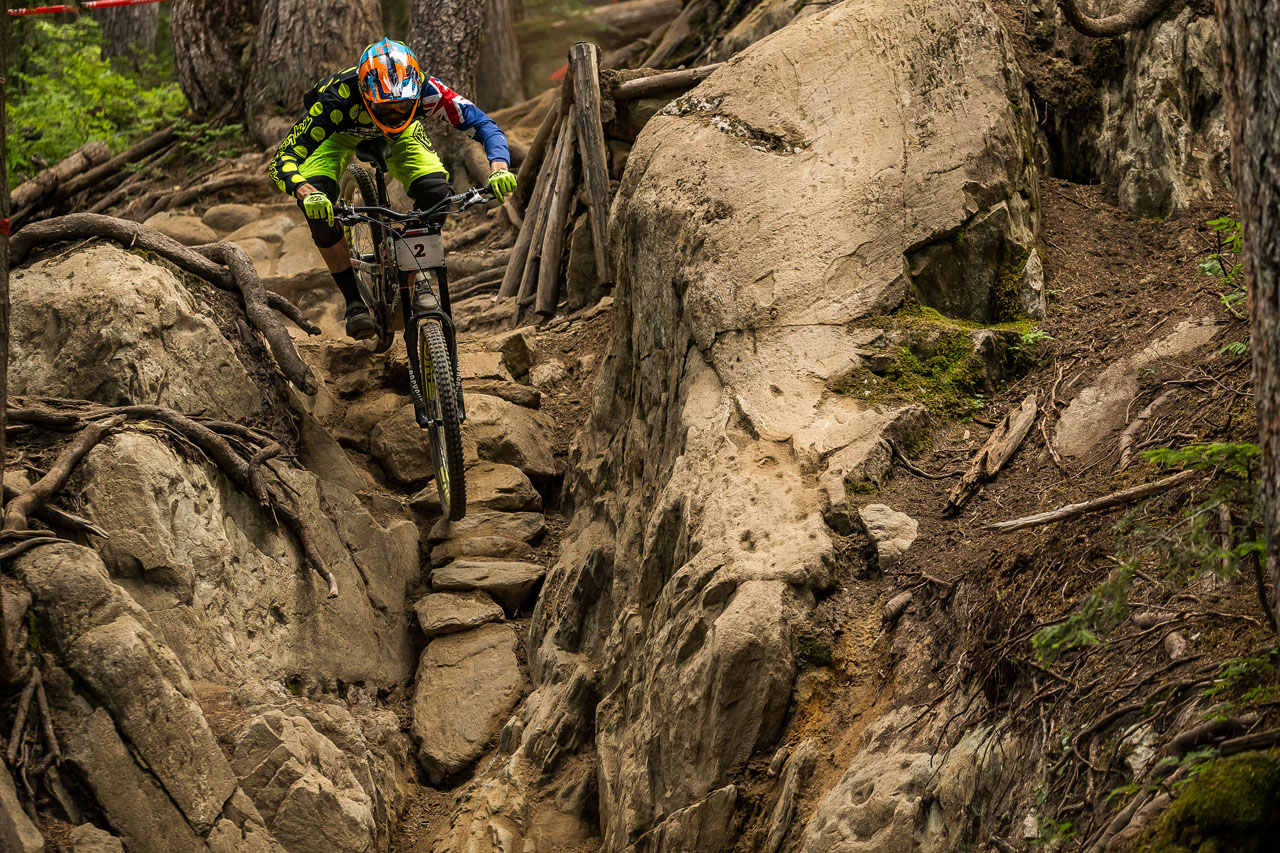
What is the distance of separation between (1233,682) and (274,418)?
18.2 feet

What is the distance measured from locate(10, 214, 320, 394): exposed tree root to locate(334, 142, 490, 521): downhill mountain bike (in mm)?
591

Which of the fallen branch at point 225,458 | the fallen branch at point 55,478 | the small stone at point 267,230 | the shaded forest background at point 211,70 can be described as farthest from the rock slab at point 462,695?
the shaded forest background at point 211,70

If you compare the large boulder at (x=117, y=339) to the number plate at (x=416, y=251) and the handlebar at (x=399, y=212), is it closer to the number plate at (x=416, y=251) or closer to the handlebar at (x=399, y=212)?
the handlebar at (x=399, y=212)

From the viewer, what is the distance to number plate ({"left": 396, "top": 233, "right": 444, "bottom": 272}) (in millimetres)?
6707

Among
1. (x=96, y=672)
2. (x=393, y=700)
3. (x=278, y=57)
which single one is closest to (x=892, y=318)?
(x=393, y=700)

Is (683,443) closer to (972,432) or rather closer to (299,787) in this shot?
(972,432)

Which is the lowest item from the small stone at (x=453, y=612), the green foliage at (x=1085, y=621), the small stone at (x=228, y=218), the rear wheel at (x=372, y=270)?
the small stone at (x=453, y=612)

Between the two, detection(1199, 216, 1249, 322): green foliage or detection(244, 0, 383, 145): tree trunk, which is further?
detection(244, 0, 383, 145): tree trunk

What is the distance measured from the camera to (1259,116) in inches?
92.0

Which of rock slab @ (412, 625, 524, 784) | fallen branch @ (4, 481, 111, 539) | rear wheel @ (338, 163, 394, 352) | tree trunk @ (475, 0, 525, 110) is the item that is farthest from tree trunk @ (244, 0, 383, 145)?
fallen branch @ (4, 481, 111, 539)

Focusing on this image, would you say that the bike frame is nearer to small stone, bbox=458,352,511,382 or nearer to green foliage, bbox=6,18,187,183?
small stone, bbox=458,352,511,382

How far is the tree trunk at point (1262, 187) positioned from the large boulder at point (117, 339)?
220 inches

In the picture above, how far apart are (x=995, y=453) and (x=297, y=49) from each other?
401 inches

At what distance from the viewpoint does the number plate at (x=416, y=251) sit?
671cm
